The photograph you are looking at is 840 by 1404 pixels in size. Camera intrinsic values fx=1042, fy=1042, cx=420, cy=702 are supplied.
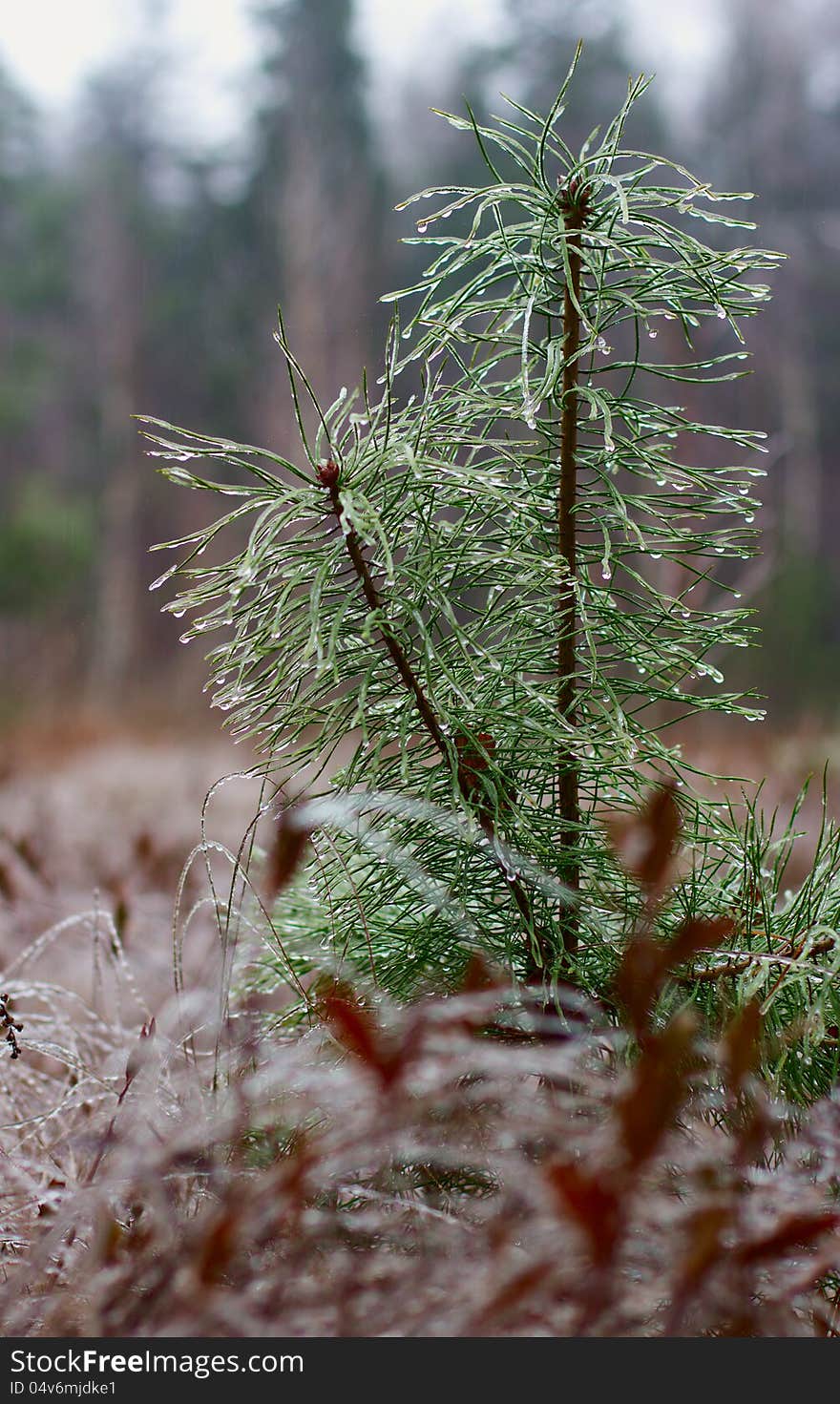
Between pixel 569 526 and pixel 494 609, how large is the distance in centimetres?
10

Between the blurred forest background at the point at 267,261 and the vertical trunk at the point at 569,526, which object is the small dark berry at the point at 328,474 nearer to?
the vertical trunk at the point at 569,526

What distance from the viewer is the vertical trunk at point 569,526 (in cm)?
88

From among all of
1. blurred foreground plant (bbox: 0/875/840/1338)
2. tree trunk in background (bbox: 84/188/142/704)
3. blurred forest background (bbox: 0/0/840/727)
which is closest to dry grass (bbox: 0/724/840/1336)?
blurred foreground plant (bbox: 0/875/840/1338)

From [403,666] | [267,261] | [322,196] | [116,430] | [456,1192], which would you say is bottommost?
[456,1192]

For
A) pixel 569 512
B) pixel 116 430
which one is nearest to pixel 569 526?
pixel 569 512

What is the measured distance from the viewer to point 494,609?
36.2 inches

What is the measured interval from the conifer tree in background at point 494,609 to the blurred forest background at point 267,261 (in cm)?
809

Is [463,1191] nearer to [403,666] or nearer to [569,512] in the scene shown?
[403,666]

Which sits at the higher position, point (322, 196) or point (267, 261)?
point (267, 261)

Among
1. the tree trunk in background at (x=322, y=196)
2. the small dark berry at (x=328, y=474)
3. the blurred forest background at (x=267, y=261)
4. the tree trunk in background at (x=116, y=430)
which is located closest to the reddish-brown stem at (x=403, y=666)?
the small dark berry at (x=328, y=474)

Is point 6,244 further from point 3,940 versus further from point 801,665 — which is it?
point 3,940

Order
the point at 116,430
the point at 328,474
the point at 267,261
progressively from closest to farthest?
the point at 328,474
the point at 116,430
the point at 267,261

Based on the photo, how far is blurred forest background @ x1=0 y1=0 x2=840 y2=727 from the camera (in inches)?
452

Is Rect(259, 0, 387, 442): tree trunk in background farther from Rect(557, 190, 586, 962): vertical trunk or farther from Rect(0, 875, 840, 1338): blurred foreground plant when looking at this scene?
Rect(0, 875, 840, 1338): blurred foreground plant
